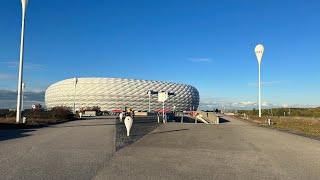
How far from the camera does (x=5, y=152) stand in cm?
1111

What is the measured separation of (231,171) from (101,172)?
10.9ft

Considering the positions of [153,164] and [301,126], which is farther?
[301,126]

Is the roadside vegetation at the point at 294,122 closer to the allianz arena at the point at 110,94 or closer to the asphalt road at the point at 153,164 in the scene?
the asphalt road at the point at 153,164

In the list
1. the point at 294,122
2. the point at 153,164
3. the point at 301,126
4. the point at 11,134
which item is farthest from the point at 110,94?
the point at 153,164

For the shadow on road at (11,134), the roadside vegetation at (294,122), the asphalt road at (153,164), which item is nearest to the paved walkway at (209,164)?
the asphalt road at (153,164)

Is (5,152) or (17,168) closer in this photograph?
(17,168)

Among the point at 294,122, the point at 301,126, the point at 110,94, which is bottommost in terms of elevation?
the point at 301,126

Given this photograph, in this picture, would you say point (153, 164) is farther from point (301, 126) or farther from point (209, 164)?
point (301, 126)

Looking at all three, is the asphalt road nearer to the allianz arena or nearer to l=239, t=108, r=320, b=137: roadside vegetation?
l=239, t=108, r=320, b=137: roadside vegetation

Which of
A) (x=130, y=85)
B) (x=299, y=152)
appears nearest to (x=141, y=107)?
(x=130, y=85)

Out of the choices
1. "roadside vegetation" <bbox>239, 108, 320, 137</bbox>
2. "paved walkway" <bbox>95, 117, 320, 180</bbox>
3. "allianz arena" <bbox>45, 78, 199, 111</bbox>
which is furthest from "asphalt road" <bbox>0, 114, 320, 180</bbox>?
"allianz arena" <bbox>45, 78, 199, 111</bbox>

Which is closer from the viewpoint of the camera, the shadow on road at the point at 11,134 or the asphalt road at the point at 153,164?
the asphalt road at the point at 153,164

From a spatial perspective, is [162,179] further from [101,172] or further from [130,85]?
[130,85]

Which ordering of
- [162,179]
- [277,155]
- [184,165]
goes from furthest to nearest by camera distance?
[277,155]
[184,165]
[162,179]
